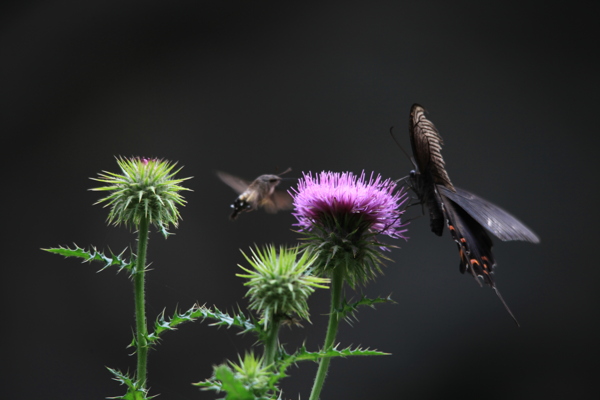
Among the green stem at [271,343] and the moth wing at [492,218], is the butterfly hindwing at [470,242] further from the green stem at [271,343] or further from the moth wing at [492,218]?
the green stem at [271,343]

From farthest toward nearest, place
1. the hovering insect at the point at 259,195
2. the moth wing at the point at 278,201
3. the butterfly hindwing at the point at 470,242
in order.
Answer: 1. the moth wing at the point at 278,201
2. the hovering insect at the point at 259,195
3. the butterfly hindwing at the point at 470,242

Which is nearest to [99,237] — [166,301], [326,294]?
[166,301]

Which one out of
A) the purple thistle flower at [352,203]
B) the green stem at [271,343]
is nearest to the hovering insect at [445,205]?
the purple thistle flower at [352,203]

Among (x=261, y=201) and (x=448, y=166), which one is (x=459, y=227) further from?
(x=448, y=166)

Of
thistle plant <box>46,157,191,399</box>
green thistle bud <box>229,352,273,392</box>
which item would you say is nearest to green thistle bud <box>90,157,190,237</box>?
thistle plant <box>46,157,191,399</box>

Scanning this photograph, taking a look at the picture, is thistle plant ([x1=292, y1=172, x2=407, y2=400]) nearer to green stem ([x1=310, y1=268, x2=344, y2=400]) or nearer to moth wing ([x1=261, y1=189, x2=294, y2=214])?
green stem ([x1=310, y1=268, x2=344, y2=400])

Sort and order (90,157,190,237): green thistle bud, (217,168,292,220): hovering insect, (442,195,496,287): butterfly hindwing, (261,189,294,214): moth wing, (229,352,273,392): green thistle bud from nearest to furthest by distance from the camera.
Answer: (229,352,273,392): green thistle bud → (90,157,190,237): green thistle bud → (442,195,496,287): butterfly hindwing → (217,168,292,220): hovering insect → (261,189,294,214): moth wing
